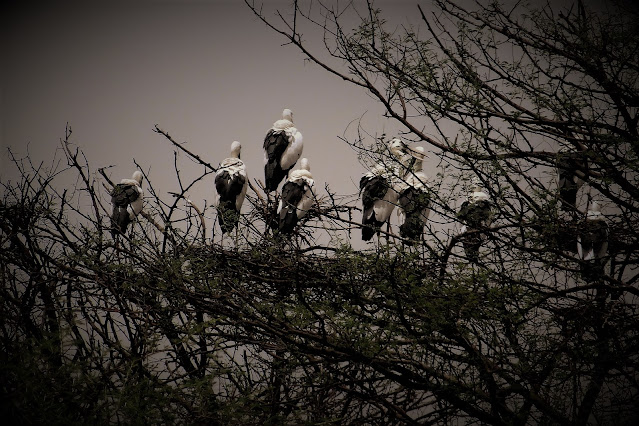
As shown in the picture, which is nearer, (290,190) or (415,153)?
(415,153)

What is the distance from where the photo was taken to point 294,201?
3348mm

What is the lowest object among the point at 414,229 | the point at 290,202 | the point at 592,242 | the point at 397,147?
the point at 592,242

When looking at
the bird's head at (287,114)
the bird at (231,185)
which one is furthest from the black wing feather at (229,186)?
the bird's head at (287,114)

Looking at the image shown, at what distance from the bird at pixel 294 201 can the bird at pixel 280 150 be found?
332 mm

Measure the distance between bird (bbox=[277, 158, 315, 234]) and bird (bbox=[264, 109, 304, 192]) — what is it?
332mm

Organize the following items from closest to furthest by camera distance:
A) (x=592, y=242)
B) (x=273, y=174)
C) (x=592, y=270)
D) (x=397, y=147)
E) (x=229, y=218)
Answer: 1. (x=592, y=270)
2. (x=592, y=242)
3. (x=397, y=147)
4. (x=229, y=218)
5. (x=273, y=174)

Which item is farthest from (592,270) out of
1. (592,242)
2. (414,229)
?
(414,229)

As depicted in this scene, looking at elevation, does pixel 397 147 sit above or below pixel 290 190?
below

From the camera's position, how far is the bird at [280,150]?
387 cm

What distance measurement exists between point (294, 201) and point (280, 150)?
2.24 ft

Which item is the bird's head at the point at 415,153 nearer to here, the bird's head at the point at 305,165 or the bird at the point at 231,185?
the bird's head at the point at 305,165

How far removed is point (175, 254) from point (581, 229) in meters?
1.49

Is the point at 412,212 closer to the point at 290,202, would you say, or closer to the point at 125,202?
the point at 290,202

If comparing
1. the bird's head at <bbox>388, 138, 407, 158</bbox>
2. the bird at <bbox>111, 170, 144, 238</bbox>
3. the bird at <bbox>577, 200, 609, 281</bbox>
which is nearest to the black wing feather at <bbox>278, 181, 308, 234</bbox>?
the bird's head at <bbox>388, 138, 407, 158</bbox>
